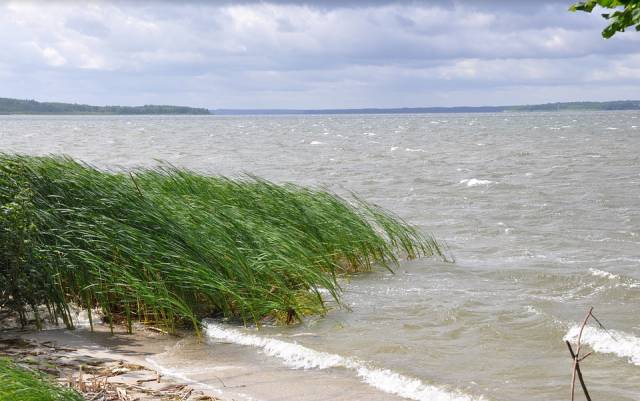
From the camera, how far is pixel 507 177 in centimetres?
2739

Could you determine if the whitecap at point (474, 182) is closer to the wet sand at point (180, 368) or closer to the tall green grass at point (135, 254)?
the tall green grass at point (135, 254)

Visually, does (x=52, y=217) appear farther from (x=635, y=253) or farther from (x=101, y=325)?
(x=635, y=253)

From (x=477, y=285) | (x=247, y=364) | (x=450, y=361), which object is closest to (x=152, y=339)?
(x=247, y=364)

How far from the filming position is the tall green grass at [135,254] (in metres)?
6.76

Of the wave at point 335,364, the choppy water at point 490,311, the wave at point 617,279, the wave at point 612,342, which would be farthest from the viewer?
the wave at point 617,279

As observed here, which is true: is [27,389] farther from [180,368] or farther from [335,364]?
[335,364]

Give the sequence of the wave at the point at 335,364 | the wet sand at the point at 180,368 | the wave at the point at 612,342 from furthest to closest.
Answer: the wave at the point at 612,342 < the wave at the point at 335,364 < the wet sand at the point at 180,368

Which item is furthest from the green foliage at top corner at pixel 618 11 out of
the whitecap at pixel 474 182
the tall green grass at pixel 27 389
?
the whitecap at pixel 474 182

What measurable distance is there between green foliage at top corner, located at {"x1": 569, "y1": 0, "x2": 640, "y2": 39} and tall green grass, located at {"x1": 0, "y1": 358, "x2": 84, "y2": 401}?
3210 mm

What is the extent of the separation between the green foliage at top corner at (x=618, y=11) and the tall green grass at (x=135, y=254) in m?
4.80

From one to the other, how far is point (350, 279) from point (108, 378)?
5.10 metres

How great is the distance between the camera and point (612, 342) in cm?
729

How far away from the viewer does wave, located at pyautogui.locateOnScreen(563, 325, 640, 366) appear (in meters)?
6.96

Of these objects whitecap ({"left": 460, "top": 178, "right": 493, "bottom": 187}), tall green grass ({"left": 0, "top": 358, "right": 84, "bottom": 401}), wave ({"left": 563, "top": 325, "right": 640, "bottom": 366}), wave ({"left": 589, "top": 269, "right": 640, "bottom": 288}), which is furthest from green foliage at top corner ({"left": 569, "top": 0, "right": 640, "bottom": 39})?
whitecap ({"left": 460, "top": 178, "right": 493, "bottom": 187})
